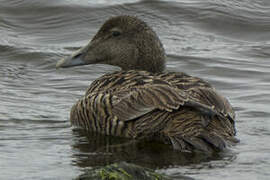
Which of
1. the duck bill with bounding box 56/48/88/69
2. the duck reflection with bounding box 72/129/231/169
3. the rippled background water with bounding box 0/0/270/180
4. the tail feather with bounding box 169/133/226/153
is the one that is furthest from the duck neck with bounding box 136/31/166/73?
the tail feather with bounding box 169/133/226/153

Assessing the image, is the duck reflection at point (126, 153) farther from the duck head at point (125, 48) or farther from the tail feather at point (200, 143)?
the duck head at point (125, 48)

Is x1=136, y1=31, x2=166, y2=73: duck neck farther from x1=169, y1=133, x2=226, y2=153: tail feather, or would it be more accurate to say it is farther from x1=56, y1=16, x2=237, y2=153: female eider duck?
x1=169, y1=133, x2=226, y2=153: tail feather

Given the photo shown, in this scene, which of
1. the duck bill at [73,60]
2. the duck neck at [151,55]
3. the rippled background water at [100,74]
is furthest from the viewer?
the duck bill at [73,60]

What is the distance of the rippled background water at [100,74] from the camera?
7160 mm

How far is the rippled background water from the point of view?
7160 millimetres

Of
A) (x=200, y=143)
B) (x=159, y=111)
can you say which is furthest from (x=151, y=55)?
(x=200, y=143)

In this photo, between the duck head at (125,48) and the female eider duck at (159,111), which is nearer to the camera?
the female eider duck at (159,111)

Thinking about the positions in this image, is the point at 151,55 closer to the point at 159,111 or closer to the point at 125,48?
the point at 125,48

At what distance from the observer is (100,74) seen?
11664 millimetres

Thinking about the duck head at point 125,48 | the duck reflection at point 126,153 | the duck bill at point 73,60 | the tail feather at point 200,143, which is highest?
the duck head at point 125,48

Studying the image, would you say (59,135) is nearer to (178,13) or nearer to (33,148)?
(33,148)

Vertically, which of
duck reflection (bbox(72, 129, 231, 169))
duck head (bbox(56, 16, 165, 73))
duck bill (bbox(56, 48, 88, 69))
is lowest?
duck reflection (bbox(72, 129, 231, 169))

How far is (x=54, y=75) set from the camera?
1148cm

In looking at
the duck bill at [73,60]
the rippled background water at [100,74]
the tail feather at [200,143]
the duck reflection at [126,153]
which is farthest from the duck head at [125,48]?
the tail feather at [200,143]
